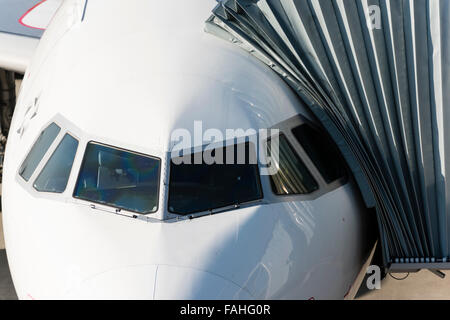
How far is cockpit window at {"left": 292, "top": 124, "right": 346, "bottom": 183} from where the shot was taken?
241 inches

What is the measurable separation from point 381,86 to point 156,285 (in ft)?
10.5

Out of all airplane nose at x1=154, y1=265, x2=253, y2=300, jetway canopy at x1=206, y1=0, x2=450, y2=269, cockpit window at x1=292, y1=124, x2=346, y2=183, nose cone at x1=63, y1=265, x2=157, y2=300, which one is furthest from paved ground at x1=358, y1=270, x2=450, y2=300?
nose cone at x1=63, y1=265, x2=157, y2=300

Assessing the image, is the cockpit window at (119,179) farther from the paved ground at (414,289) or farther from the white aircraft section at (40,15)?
the white aircraft section at (40,15)

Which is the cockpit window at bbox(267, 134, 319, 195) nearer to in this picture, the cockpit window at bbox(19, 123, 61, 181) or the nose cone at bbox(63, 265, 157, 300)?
the nose cone at bbox(63, 265, 157, 300)

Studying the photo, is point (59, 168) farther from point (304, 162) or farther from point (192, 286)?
point (304, 162)

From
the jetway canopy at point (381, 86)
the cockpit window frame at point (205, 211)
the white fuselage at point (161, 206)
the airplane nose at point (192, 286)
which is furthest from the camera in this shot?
the jetway canopy at point (381, 86)

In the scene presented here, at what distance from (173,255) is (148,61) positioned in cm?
203

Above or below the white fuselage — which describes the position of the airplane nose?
below

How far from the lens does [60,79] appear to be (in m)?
6.53

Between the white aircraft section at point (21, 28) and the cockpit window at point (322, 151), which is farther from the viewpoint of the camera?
the white aircraft section at point (21, 28)

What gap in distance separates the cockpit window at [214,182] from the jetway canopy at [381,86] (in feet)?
3.71

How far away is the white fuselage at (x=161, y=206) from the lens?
16.7 ft

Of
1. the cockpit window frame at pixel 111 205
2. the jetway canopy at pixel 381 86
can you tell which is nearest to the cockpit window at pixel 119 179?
the cockpit window frame at pixel 111 205
